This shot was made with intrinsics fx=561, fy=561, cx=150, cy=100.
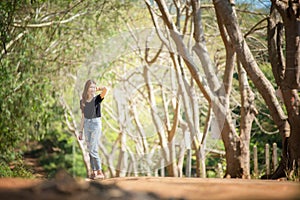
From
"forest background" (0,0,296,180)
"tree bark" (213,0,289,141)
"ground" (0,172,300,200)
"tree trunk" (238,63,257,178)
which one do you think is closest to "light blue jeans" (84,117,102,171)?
"forest background" (0,0,296,180)

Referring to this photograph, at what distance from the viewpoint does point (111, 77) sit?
2012 cm

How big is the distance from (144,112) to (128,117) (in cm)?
317

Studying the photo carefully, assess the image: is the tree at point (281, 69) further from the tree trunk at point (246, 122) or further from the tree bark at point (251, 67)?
the tree trunk at point (246, 122)

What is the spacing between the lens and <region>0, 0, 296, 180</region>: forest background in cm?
1422

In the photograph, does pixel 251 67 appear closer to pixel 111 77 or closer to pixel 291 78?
pixel 291 78

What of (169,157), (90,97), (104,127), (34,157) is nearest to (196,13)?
(90,97)

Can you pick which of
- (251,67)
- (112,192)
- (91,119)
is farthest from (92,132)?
(112,192)

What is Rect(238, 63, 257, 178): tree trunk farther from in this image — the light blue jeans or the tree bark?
the light blue jeans

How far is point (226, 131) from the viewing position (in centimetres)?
1054

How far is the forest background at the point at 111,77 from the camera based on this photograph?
14219mm

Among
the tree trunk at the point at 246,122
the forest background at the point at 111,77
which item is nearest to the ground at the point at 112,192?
the forest background at the point at 111,77

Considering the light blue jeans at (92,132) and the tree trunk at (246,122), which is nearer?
the light blue jeans at (92,132)

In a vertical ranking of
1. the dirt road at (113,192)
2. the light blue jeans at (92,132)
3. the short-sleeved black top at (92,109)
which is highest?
the short-sleeved black top at (92,109)

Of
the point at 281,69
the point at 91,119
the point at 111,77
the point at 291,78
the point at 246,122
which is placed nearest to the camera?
the point at 91,119
